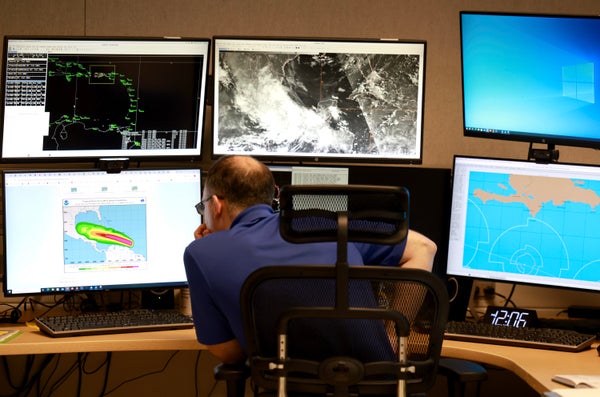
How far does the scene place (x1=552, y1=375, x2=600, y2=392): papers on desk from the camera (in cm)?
212

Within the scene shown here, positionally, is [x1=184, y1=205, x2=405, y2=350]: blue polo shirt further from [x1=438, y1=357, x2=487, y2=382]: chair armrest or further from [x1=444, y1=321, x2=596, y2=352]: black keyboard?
[x1=444, y1=321, x2=596, y2=352]: black keyboard

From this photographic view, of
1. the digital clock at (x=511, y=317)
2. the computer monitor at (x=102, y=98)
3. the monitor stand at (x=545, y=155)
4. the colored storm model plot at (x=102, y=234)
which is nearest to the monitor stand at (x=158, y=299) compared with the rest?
the colored storm model plot at (x=102, y=234)

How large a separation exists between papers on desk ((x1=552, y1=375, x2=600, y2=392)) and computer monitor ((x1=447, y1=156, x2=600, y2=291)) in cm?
76

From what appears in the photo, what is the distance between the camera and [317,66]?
3.10m

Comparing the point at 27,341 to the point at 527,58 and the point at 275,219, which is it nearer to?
the point at 275,219

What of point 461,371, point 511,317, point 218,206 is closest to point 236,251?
point 218,206

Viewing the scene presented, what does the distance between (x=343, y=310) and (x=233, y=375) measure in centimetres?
50

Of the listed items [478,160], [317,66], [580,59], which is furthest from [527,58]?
[317,66]

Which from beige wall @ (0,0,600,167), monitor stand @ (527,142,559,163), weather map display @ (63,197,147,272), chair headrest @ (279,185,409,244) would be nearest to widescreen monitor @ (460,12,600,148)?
monitor stand @ (527,142,559,163)

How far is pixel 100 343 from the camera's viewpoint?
2.61 m

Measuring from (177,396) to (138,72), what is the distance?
1288 mm

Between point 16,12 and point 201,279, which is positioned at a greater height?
point 16,12

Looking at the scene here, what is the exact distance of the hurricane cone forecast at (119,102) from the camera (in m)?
3.04

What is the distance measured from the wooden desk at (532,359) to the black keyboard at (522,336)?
2 cm
